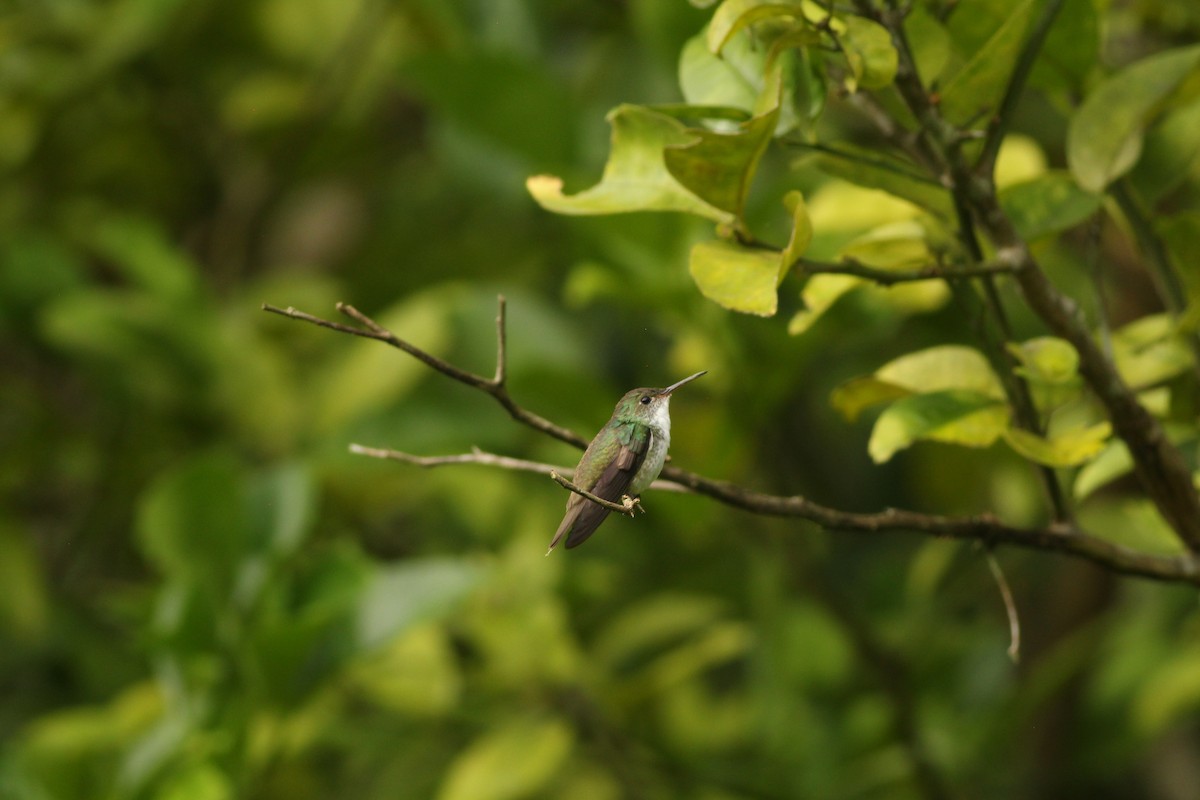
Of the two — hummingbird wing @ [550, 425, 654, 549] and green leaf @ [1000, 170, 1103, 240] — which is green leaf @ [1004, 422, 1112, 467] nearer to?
green leaf @ [1000, 170, 1103, 240]

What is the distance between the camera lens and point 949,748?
6.66ft

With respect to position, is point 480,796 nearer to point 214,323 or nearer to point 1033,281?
point 214,323

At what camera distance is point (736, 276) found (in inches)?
32.3

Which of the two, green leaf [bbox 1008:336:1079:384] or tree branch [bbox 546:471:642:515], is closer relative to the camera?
tree branch [bbox 546:471:642:515]

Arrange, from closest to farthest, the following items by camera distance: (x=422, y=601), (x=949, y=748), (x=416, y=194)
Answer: (x=422, y=601) → (x=949, y=748) → (x=416, y=194)

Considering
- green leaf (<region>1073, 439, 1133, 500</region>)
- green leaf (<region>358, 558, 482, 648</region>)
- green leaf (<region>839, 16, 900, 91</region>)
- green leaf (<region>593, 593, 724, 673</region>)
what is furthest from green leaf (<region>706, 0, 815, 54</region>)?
green leaf (<region>593, 593, 724, 673</region>)

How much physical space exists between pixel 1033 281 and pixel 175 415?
Answer: 6.05 feet

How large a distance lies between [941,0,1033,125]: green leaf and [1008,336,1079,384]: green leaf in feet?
0.54

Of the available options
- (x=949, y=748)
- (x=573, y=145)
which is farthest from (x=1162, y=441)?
(x=949, y=748)

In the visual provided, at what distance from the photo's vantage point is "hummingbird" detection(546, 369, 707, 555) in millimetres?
812

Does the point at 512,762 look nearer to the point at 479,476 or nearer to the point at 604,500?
the point at 479,476

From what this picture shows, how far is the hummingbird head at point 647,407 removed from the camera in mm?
854

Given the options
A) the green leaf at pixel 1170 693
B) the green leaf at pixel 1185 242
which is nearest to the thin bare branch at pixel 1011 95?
the green leaf at pixel 1185 242

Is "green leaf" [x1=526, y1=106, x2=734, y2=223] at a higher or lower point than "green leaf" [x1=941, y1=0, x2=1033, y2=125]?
lower
